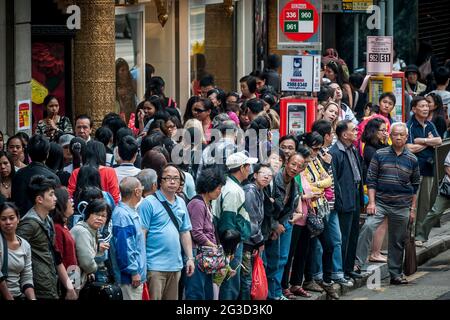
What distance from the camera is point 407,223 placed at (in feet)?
56.0

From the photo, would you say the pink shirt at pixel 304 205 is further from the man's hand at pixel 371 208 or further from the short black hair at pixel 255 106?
the short black hair at pixel 255 106

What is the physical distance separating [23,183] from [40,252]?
156cm

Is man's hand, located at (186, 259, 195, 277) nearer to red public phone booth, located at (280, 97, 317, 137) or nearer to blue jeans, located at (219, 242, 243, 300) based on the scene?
blue jeans, located at (219, 242, 243, 300)

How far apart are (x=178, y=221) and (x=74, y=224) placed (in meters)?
1.04

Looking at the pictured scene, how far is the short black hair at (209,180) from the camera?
1352 centimetres

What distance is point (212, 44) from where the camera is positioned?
2675cm

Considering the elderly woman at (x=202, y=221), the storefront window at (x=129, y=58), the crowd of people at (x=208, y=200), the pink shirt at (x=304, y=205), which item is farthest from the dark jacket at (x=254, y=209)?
the storefront window at (x=129, y=58)

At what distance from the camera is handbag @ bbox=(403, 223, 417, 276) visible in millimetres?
17281

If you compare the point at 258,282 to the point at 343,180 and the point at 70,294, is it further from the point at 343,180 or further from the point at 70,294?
the point at 70,294

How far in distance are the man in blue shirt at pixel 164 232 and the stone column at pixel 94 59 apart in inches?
295

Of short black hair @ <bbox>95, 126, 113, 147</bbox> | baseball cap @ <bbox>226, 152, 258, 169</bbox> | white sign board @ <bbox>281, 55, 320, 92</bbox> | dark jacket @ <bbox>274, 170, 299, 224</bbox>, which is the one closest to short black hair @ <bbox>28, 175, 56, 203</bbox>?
baseball cap @ <bbox>226, 152, 258, 169</bbox>

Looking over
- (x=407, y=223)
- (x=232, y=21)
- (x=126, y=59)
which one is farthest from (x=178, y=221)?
(x=232, y=21)

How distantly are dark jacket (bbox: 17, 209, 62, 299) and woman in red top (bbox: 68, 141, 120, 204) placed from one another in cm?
185
